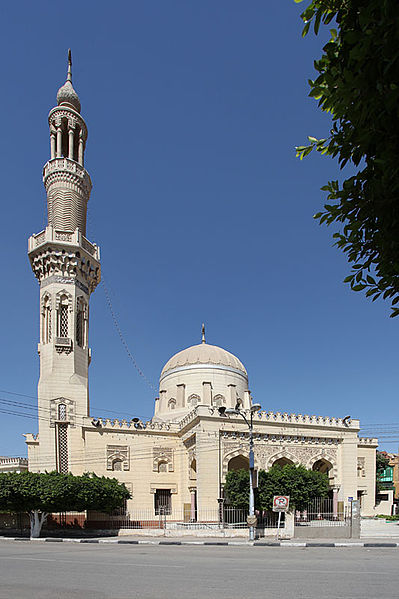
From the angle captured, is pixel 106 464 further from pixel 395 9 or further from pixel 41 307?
pixel 395 9

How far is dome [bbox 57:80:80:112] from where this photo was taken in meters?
33.7

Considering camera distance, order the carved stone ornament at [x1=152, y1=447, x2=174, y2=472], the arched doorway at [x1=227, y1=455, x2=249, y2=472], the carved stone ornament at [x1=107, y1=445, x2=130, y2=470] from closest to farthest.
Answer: the carved stone ornament at [x1=107, y1=445, x2=130, y2=470], the arched doorway at [x1=227, y1=455, x2=249, y2=472], the carved stone ornament at [x1=152, y1=447, x2=174, y2=472]

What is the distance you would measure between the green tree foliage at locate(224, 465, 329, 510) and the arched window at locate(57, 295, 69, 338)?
507 inches

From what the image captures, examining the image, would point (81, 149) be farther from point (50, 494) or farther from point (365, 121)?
point (365, 121)

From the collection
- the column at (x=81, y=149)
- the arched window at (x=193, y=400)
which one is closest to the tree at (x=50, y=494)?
the arched window at (x=193, y=400)

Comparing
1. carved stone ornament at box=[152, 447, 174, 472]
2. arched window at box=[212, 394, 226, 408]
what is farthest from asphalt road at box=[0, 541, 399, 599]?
arched window at box=[212, 394, 226, 408]

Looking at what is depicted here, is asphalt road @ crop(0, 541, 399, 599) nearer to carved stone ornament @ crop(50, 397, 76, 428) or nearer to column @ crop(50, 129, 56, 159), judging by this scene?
carved stone ornament @ crop(50, 397, 76, 428)

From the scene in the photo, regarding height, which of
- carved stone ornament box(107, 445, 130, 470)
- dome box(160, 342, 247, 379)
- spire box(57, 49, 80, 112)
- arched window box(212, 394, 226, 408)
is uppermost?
spire box(57, 49, 80, 112)

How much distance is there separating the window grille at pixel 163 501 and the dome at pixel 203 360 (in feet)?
31.7

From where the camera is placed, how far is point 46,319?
30.1 meters

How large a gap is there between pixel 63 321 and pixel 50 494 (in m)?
10.5

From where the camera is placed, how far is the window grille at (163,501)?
98.8 ft

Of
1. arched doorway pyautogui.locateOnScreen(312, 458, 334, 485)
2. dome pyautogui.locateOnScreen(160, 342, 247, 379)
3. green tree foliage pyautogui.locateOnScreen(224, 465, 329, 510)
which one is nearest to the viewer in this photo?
green tree foliage pyautogui.locateOnScreen(224, 465, 329, 510)

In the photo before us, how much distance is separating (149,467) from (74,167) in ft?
64.4
